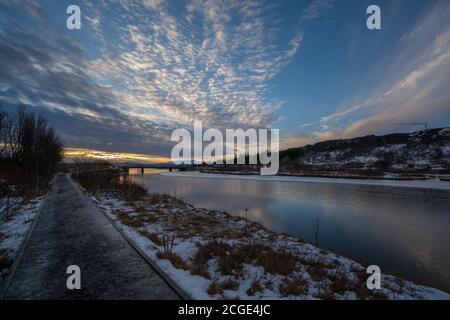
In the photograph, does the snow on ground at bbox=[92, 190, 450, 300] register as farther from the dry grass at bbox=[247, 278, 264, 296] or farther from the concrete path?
the concrete path

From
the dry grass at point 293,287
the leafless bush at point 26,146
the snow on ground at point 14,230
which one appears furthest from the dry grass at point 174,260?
the leafless bush at point 26,146

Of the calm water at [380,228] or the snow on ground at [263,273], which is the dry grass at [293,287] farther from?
the calm water at [380,228]

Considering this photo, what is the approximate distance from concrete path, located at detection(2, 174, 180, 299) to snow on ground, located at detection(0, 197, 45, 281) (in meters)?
0.34

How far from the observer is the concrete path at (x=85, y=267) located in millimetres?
4984

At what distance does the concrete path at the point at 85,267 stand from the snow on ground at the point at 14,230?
34 centimetres

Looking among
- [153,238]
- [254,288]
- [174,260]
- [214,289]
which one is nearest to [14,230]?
[153,238]

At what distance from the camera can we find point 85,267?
633cm

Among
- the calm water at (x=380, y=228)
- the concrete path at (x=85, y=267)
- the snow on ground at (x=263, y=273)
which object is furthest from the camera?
the calm water at (x=380, y=228)

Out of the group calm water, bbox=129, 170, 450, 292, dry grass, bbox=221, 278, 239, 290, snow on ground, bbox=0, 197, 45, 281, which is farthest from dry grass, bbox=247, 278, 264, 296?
snow on ground, bbox=0, 197, 45, 281

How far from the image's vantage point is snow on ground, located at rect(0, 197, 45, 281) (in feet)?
22.7
